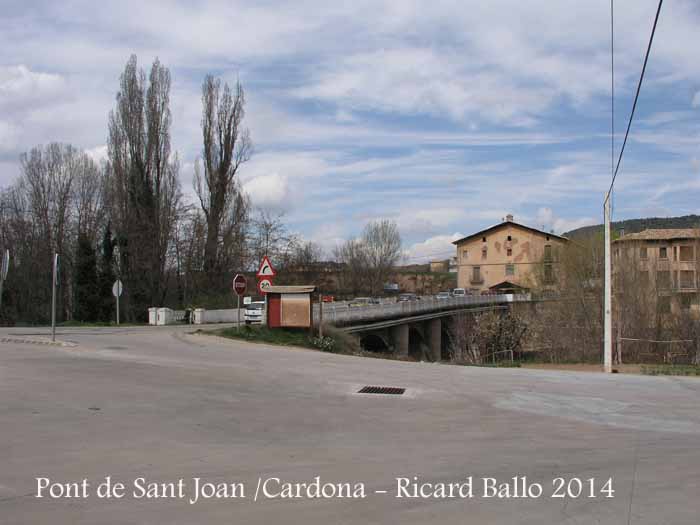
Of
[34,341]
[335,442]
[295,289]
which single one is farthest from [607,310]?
[34,341]

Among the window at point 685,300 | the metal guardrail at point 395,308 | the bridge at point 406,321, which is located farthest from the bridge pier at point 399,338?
the window at point 685,300

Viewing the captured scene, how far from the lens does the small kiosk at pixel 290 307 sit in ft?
78.0

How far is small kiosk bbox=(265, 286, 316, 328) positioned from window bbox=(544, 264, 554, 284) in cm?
2398

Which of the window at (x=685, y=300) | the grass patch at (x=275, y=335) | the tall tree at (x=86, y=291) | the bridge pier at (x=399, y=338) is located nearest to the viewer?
the grass patch at (x=275, y=335)

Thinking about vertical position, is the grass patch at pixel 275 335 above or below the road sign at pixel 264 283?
below

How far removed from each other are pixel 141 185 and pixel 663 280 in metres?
37.0

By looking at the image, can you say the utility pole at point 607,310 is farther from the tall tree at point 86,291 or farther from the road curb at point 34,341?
the tall tree at point 86,291

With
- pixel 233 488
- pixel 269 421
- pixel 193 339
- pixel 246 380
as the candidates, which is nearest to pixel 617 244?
pixel 193 339

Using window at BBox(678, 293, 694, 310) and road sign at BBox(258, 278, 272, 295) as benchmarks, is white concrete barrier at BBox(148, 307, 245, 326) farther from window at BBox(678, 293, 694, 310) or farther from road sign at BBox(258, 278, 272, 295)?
window at BBox(678, 293, 694, 310)

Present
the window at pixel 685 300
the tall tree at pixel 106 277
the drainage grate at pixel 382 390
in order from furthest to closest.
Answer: the tall tree at pixel 106 277, the window at pixel 685 300, the drainage grate at pixel 382 390

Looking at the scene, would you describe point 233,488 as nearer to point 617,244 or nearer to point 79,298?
point 617,244

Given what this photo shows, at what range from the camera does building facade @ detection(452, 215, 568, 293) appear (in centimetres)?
9562

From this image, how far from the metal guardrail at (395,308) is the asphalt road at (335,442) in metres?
18.8

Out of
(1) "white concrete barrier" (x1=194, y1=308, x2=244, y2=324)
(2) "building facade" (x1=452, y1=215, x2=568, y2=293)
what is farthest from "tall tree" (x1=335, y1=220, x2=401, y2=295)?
(1) "white concrete barrier" (x1=194, y1=308, x2=244, y2=324)
